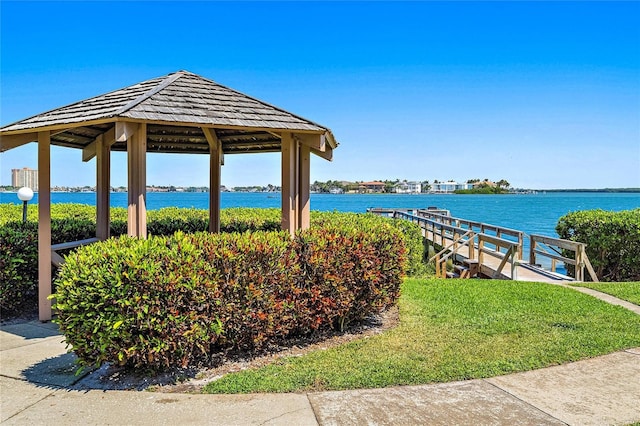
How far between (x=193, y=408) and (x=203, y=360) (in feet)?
3.60

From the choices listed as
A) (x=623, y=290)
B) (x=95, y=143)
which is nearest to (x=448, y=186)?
(x=623, y=290)

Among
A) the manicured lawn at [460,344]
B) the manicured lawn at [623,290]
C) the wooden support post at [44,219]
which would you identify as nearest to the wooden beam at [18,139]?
the wooden support post at [44,219]

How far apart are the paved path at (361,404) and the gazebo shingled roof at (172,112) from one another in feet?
10.2

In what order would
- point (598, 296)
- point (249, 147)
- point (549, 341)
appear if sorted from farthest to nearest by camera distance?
point (249, 147)
point (598, 296)
point (549, 341)

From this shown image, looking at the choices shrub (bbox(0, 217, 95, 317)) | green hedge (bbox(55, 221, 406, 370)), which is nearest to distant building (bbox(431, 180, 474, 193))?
green hedge (bbox(55, 221, 406, 370))

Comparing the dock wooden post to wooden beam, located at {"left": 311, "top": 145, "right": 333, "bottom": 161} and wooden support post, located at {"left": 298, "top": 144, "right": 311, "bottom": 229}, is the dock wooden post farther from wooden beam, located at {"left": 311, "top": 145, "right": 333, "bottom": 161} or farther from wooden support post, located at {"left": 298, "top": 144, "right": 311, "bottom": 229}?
wooden beam, located at {"left": 311, "top": 145, "right": 333, "bottom": 161}

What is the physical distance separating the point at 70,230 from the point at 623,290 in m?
10.6

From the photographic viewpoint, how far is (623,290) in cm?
882

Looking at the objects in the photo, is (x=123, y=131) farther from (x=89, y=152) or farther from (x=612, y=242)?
(x=612, y=242)

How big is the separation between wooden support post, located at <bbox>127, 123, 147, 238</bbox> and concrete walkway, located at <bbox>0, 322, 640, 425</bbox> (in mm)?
2027

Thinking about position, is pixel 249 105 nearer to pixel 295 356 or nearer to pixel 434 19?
pixel 295 356

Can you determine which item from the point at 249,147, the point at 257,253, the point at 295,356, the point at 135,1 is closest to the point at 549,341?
the point at 295,356

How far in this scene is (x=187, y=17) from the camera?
1091 cm

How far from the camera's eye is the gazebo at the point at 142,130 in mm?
5902
